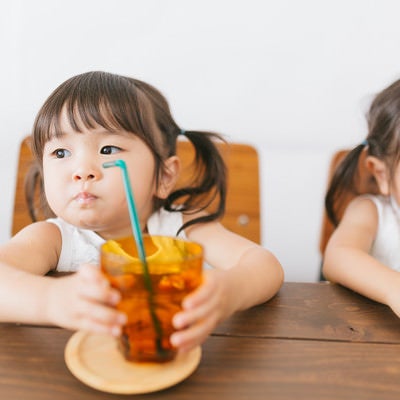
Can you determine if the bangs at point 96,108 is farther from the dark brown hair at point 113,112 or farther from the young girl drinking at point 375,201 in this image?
the young girl drinking at point 375,201

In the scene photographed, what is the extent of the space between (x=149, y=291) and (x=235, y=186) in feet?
2.91

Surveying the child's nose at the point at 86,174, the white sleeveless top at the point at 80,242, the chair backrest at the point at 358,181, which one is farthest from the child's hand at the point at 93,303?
the chair backrest at the point at 358,181

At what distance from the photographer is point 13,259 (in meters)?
0.76

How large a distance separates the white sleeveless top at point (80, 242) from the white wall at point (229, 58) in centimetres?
71

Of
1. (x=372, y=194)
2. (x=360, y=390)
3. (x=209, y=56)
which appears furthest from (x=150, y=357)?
(x=209, y=56)

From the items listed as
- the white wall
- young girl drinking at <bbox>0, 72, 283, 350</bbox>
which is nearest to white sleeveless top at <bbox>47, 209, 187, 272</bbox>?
young girl drinking at <bbox>0, 72, 283, 350</bbox>

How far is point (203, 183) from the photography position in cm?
118

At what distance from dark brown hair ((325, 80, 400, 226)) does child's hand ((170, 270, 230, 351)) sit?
2.23ft

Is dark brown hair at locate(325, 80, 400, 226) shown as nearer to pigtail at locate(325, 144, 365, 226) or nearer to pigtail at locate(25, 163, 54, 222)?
pigtail at locate(325, 144, 365, 226)

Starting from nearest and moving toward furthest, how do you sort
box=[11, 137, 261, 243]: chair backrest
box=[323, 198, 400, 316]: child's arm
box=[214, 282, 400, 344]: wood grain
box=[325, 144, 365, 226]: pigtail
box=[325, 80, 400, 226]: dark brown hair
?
box=[214, 282, 400, 344]: wood grain, box=[323, 198, 400, 316]: child's arm, box=[325, 80, 400, 226]: dark brown hair, box=[325, 144, 365, 226]: pigtail, box=[11, 137, 261, 243]: chair backrest

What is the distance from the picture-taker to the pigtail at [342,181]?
3.81 feet

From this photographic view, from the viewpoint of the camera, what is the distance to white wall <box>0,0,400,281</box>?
1561 mm

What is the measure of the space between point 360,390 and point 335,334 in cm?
12

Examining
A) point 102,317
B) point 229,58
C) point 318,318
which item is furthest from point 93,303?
point 229,58
